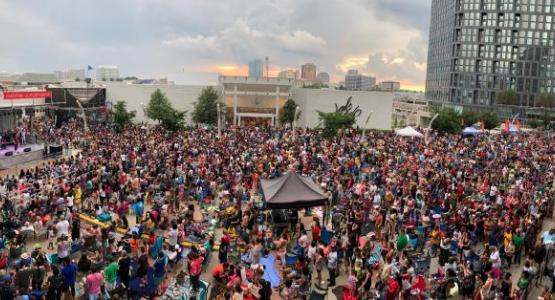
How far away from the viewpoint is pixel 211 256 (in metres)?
12.7

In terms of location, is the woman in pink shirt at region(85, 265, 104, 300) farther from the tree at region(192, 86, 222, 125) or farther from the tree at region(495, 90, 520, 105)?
Result: the tree at region(495, 90, 520, 105)

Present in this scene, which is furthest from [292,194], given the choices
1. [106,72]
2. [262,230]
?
[106,72]

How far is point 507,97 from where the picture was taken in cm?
9125

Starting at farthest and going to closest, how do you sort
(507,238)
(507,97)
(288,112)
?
1. (507,97)
2. (288,112)
3. (507,238)

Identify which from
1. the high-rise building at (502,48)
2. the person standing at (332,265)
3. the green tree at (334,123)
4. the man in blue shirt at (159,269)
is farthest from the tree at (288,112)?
the high-rise building at (502,48)

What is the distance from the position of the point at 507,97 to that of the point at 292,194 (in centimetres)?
9065

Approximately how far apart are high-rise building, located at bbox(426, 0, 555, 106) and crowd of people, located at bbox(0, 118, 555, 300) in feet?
266

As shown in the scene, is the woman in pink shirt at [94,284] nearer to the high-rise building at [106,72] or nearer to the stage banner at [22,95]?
the stage banner at [22,95]

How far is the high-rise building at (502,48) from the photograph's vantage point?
96.4 m

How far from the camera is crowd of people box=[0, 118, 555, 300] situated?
1019cm

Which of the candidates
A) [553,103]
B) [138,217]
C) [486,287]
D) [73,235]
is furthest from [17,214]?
[553,103]

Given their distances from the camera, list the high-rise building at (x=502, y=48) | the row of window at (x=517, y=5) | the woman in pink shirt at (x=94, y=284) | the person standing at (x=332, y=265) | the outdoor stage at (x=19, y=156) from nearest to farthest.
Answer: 1. the woman in pink shirt at (x=94, y=284)
2. the person standing at (x=332, y=265)
3. the outdoor stage at (x=19, y=156)
4. the row of window at (x=517, y=5)
5. the high-rise building at (x=502, y=48)

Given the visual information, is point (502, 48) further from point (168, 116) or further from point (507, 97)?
point (168, 116)

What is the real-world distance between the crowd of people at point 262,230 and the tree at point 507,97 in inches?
2901
